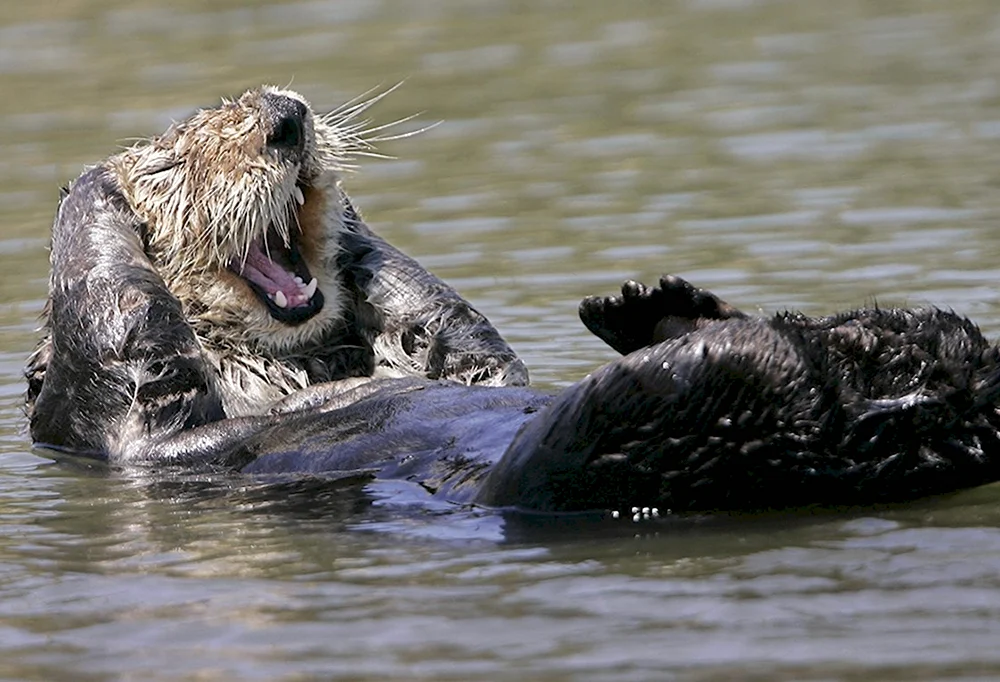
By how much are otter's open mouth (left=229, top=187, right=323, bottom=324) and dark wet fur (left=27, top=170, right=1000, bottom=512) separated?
0.21 meters

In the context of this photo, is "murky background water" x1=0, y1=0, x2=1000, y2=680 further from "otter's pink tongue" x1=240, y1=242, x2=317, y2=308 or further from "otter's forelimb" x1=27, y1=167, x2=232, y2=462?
"otter's pink tongue" x1=240, y1=242, x2=317, y2=308

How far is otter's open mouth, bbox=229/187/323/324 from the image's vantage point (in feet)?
18.9

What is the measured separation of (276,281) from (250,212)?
31cm

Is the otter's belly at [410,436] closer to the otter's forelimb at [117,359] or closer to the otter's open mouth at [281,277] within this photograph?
the otter's forelimb at [117,359]

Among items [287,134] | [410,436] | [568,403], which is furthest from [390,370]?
[568,403]

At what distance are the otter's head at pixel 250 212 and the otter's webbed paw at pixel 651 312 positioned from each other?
3.92 ft

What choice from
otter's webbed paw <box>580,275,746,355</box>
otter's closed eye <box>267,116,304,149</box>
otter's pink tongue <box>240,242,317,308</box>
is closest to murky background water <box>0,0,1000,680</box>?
otter's webbed paw <box>580,275,746,355</box>

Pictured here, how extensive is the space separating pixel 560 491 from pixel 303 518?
0.79 metres

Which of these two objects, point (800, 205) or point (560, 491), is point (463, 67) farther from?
point (560, 491)

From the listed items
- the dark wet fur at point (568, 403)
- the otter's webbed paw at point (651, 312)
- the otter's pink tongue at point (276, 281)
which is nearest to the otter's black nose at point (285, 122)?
the otter's pink tongue at point (276, 281)

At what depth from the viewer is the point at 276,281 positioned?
19.3 feet

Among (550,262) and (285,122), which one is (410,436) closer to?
(285,122)

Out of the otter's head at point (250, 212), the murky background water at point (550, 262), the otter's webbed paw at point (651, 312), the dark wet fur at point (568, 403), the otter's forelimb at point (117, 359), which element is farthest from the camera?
the otter's head at point (250, 212)

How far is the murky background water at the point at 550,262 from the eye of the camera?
3.65 meters
